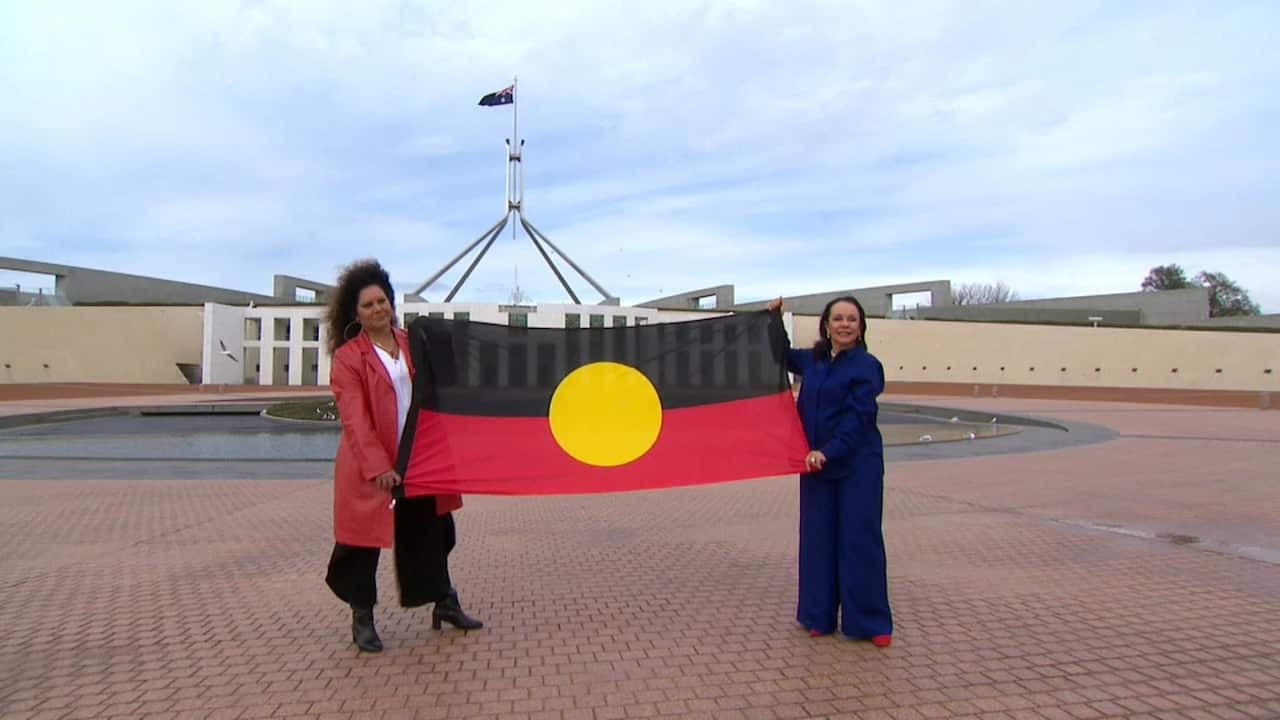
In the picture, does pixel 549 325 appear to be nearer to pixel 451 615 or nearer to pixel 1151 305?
pixel 451 615

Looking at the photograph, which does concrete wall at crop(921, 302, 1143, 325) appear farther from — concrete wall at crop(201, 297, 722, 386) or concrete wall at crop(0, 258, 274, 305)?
concrete wall at crop(0, 258, 274, 305)

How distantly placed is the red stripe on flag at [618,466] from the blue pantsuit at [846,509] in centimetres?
26

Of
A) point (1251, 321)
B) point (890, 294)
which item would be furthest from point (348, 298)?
point (1251, 321)

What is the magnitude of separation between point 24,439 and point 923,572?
1685 cm

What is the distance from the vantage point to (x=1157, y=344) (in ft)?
170

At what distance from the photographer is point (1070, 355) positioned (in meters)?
52.8

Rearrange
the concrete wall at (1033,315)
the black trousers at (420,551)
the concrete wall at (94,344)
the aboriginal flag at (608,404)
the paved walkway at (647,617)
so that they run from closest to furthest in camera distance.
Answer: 1. the paved walkway at (647,617)
2. the black trousers at (420,551)
3. the aboriginal flag at (608,404)
4. the concrete wall at (94,344)
5. the concrete wall at (1033,315)

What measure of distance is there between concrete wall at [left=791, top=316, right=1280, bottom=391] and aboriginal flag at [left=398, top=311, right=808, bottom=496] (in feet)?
154

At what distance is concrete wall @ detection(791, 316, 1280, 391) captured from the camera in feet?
167

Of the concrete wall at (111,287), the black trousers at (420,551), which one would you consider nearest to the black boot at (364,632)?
the black trousers at (420,551)

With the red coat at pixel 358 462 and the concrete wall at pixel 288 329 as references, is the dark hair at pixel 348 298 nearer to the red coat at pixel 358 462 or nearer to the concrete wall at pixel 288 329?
the red coat at pixel 358 462

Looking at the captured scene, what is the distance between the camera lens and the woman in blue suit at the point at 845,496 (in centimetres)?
412

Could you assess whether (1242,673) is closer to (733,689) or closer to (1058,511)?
(733,689)

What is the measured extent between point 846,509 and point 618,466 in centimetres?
131
